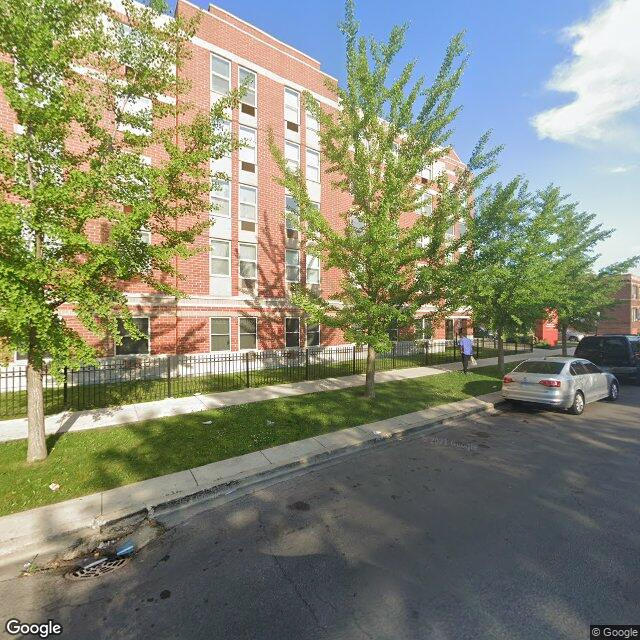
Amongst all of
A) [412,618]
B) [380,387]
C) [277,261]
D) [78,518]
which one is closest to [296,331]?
[277,261]

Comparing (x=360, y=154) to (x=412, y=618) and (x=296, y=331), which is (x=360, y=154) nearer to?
(x=412, y=618)

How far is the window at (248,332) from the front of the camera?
18188mm

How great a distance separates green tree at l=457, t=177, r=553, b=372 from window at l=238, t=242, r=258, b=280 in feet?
35.2

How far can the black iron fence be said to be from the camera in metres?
10.6

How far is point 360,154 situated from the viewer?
9.95m

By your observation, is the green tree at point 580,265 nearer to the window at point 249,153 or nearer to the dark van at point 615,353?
the dark van at point 615,353

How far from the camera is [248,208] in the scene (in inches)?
722

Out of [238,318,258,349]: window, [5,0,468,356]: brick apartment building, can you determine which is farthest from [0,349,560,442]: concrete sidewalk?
[238,318,258,349]: window

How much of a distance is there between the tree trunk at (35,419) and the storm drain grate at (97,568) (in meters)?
3.57

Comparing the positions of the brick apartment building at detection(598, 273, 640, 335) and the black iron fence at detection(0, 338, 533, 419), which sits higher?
the brick apartment building at detection(598, 273, 640, 335)

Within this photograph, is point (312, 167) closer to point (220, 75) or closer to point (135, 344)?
point (220, 75)

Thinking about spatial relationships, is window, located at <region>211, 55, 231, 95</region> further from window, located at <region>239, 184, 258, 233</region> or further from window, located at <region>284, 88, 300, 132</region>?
window, located at <region>239, 184, 258, 233</region>

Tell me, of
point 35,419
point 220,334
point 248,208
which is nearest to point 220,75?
point 248,208

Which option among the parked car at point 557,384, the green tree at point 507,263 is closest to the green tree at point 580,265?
the green tree at point 507,263
